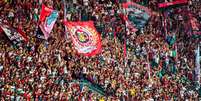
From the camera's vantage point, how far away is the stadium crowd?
25625 mm

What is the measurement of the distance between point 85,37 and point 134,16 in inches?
205

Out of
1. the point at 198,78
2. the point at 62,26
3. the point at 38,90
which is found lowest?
the point at 198,78

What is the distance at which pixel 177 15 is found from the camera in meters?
38.3

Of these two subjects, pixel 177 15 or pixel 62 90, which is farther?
pixel 177 15

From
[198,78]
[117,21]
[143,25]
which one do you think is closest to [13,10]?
[117,21]

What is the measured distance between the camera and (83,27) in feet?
101

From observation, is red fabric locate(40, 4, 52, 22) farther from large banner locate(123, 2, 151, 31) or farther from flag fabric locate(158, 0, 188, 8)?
flag fabric locate(158, 0, 188, 8)

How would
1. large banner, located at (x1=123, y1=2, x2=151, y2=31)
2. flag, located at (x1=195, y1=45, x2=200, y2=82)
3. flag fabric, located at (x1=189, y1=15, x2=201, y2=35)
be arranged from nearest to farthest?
large banner, located at (x1=123, y1=2, x2=151, y2=31), flag, located at (x1=195, y1=45, x2=200, y2=82), flag fabric, located at (x1=189, y1=15, x2=201, y2=35)

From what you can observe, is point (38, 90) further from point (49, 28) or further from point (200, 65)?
point (200, 65)

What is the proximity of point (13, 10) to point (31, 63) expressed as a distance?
2.99 meters

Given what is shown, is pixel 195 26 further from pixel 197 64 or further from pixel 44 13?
pixel 44 13

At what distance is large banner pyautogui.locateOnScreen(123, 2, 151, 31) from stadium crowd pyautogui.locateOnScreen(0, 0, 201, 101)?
373mm

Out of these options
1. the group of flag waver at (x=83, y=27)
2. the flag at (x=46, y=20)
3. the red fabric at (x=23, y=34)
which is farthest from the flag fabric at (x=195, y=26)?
the red fabric at (x=23, y=34)

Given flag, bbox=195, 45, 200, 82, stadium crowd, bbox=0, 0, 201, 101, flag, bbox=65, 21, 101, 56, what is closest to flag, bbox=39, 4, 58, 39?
stadium crowd, bbox=0, 0, 201, 101
